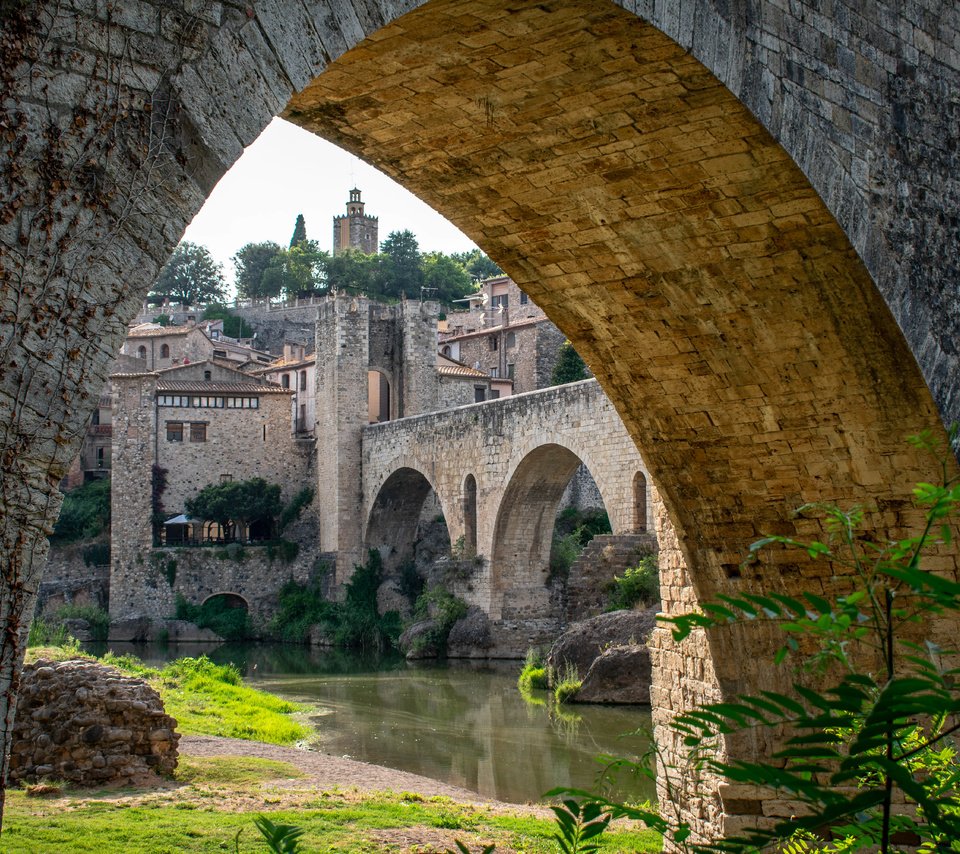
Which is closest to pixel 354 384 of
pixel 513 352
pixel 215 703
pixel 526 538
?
pixel 513 352

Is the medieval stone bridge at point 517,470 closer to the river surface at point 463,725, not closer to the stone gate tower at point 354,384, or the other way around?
the stone gate tower at point 354,384

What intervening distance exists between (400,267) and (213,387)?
2966 centimetres

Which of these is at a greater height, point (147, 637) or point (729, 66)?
point (729, 66)

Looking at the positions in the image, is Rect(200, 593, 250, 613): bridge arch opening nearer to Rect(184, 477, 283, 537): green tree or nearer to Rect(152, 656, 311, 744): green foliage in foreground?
Rect(184, 477, 283, 537): green tree

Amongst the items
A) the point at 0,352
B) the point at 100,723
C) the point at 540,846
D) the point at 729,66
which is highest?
the point at 729,66

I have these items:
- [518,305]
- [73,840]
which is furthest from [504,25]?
[518,305]

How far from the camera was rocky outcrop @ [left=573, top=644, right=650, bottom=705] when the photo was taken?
704 inches

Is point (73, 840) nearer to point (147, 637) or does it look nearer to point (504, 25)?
point (504, 25)

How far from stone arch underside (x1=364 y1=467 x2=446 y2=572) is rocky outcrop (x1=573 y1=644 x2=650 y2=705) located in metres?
14.9

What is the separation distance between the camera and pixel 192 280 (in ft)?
244

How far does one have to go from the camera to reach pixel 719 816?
7.70 metres

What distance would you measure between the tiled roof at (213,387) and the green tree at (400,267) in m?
26.5

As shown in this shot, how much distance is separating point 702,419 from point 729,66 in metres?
2.59

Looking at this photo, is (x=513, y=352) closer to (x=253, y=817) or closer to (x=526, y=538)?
(x=526, y=538)
